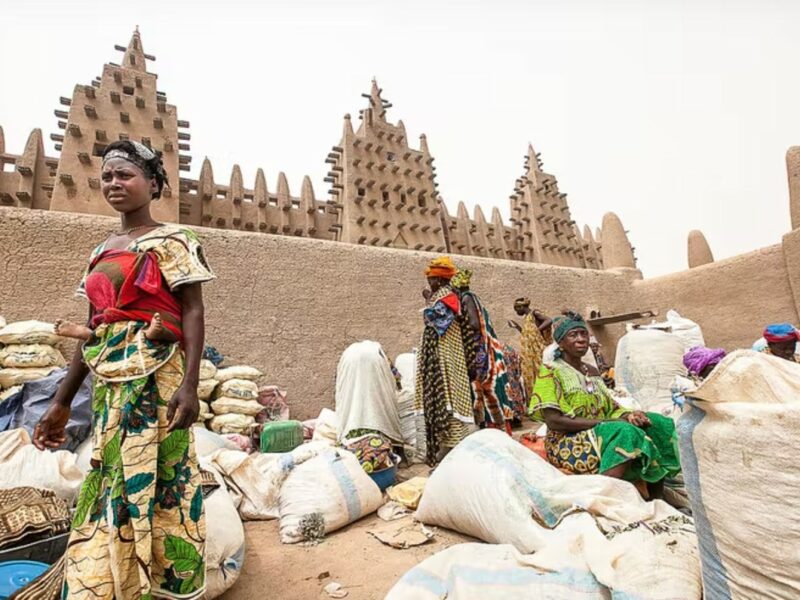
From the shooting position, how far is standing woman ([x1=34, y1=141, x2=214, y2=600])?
1312mm

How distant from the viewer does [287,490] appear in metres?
2.55

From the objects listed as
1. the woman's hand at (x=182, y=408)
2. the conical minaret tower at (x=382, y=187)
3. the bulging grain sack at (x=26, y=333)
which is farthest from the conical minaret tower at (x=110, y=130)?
the woman's hand at (x=182, y=408)

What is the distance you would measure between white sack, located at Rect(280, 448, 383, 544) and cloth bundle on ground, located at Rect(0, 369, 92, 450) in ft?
4.94

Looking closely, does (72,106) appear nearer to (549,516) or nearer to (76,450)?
(76,450)

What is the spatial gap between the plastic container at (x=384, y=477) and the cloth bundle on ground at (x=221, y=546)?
46.9 inches

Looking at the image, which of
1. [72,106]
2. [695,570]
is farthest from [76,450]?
[72,106]

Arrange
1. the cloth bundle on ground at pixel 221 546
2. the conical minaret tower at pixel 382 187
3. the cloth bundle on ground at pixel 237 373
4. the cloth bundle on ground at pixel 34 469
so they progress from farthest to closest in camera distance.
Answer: the conical minaret tower at pixel 382 187 < the cloth bundle on ground at pixel 237 373 < the cloth bundle on ground at pixel 34 469 < the cloth bundle on ground at pixel 221 546

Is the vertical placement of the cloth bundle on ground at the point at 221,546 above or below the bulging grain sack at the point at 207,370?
below

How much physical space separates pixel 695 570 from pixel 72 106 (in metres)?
11.9

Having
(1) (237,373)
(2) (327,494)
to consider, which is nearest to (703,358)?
(2) (327,494)

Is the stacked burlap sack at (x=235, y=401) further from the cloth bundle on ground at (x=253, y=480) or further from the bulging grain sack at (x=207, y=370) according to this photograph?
the cloth bundle on ground at (x=253, y=480)

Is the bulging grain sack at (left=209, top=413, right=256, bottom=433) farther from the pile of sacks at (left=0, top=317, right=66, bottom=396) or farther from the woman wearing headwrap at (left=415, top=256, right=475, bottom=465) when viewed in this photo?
the woman wearing headwrap at (left=415, top=256, right=475, bottom=465)

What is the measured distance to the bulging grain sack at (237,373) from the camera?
419cm

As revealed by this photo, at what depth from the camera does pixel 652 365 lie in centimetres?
488
